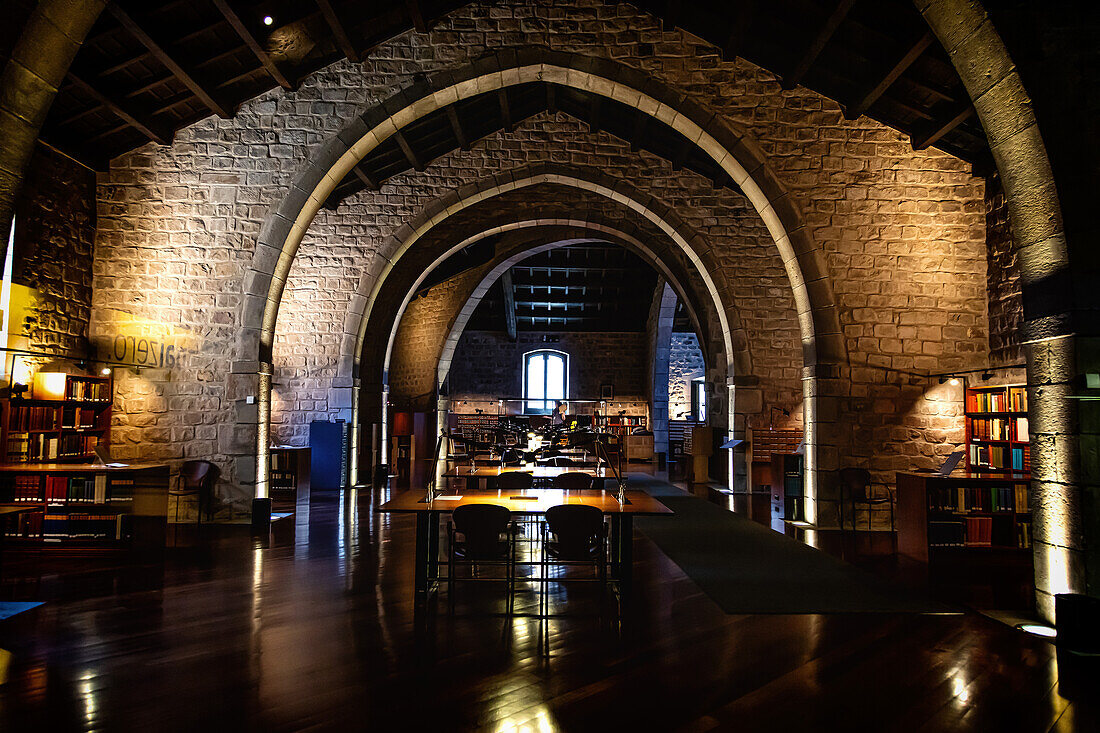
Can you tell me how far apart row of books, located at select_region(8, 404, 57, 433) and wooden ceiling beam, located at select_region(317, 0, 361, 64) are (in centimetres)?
459

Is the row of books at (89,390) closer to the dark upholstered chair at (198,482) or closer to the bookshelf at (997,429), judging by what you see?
the dark upholstered chair at (198,482)

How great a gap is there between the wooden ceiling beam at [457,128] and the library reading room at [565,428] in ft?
0.29

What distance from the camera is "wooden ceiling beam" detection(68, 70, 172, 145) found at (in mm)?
6227

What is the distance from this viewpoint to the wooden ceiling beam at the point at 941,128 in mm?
6361

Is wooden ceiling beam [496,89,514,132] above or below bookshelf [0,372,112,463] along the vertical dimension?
above

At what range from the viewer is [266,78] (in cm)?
765

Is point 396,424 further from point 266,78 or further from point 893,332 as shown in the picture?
point 893,332

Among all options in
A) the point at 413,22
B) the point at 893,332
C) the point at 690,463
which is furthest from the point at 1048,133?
the point at 690,463

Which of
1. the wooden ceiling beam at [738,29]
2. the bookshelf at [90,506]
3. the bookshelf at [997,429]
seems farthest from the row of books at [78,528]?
the bookshelf at [997,429]

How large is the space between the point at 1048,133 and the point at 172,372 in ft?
26.2

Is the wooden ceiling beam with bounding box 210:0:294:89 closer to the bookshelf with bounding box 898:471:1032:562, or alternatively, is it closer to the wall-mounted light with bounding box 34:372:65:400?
the wall-mounted light with bounding box 34:372:65:400

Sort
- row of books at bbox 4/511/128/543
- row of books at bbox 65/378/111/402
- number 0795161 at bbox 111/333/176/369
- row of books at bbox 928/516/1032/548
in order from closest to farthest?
row of books at bbox 4/511/128/543, row of books at bbox 928/516/1032/548, row of books at bbox 65/378/111/402, number 0795161 at bbox 111/333/176/369

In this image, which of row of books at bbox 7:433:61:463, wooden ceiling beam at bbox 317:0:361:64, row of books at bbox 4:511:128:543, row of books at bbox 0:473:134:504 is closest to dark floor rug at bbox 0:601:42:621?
row of books at bbox 4:511:128:543

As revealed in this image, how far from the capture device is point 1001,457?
670 cm
